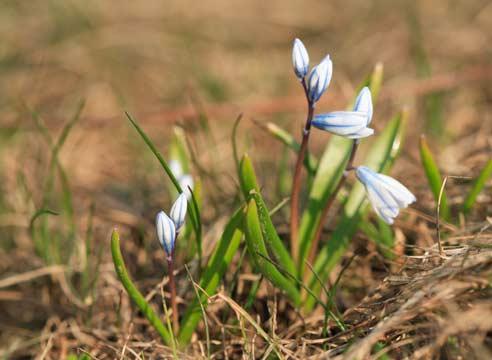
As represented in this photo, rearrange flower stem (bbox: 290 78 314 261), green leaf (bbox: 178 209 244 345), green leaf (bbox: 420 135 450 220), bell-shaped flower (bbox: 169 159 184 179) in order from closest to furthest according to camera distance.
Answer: flower stem (bbox: 290 78 314 261)
green leaf (bbox: 178 209 244 345)
green leaf (bbox: 420 135 450 220)
bell-shaped flower (bbox: 169 159 184 179)

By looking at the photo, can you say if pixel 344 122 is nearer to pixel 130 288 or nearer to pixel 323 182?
pixel 323 182

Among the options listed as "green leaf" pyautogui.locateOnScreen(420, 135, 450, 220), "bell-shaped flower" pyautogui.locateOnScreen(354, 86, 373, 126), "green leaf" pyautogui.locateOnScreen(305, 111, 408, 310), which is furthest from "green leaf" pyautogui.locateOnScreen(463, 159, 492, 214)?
"bell-shaped flower" pyautogui.locateOnScreen(354, 86, 373, 126)

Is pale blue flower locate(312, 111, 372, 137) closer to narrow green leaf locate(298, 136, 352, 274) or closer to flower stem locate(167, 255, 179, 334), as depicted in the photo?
narrow green leaf locate(298, 136, 352, 274)

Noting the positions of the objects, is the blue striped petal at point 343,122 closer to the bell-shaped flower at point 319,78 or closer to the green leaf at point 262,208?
the bell-shaped flower at point 319,78

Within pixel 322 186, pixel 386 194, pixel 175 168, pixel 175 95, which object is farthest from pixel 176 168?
pixel 175 95

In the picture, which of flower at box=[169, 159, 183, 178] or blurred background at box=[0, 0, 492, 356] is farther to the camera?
blurred background at box=[0, 0, 492, 356]

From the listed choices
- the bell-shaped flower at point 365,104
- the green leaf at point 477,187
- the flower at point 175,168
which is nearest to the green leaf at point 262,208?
the bell-shaped flower at point 365,104

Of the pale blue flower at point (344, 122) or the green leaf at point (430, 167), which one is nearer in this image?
the pale blue flower at point (344, 122)
